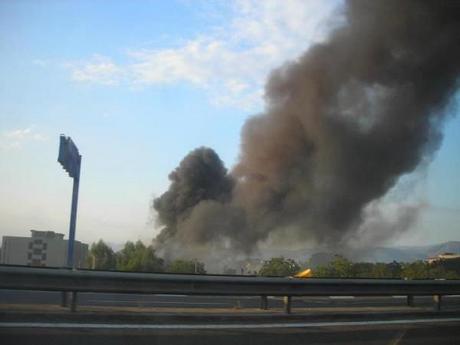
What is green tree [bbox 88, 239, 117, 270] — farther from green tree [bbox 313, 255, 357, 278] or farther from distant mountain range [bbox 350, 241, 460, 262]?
distant mountain range [bbox 350, 241, 460, 262]

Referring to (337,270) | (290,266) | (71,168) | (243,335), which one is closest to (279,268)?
(290,266)

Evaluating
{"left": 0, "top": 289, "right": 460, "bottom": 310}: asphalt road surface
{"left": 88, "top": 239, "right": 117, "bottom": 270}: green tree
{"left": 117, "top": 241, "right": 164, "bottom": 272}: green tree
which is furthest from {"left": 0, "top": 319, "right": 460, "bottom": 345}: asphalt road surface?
{"left": 88, "top": 239, "right": 117, "bottom": 270}: green tree

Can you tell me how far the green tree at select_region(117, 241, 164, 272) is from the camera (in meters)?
16.3

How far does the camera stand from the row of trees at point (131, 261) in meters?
16.5

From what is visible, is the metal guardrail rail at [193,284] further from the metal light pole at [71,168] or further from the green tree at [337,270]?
the green tree at [337,270]

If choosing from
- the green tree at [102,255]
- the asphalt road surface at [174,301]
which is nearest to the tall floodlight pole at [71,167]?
the asphalt road surface at [174,301]

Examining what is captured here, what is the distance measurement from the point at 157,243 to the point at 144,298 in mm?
17015

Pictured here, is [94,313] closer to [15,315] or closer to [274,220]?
[15,315]

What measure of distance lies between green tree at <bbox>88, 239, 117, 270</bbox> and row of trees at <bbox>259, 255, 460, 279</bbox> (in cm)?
520

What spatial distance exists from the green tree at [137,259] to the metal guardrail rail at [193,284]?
29.2 ft

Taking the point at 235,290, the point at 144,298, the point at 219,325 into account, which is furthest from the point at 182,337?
the point at 144,298

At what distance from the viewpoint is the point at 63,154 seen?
26.9 ft

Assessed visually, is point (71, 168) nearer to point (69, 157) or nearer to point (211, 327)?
point (69, 157)

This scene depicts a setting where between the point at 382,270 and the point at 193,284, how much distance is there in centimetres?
922
